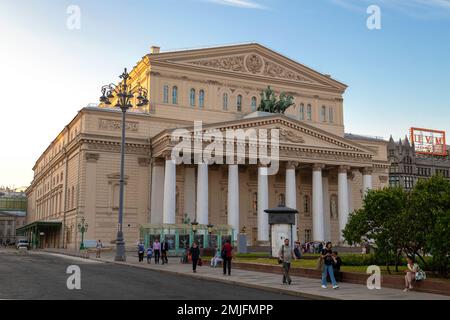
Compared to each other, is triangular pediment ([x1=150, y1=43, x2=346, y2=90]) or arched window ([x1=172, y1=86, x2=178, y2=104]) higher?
triangular pediment ([x1=150, y1=43, x2=346, y2=90])

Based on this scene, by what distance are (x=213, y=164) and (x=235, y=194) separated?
6.52 m

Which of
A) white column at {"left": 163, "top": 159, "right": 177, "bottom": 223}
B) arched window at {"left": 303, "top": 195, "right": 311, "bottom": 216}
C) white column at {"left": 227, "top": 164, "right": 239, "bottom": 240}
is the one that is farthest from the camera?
arched window at {"left": 303, "top": 195, "right": 311, "bottom": 216}

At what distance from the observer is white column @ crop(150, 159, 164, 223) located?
59856 mm

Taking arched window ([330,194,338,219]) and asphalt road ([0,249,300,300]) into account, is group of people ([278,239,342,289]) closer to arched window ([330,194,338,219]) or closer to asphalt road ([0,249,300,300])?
asphalt road ([0,249,300,300])

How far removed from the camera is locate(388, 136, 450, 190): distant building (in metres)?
118

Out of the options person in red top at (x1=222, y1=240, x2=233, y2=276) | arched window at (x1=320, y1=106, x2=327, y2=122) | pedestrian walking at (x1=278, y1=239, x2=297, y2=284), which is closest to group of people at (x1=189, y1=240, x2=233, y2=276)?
person in red top at (x1=222, y1=240, x2=233, y2=276)

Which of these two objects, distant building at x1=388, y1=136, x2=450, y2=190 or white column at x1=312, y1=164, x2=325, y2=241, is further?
distant building at x1=388, y1=136, x2=450, y2=190

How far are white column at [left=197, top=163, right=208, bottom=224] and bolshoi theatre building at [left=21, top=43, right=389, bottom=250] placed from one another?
106 millimetres

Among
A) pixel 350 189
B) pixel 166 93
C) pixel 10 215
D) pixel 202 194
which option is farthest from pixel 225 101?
pixel 10 215

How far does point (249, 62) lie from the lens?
2793 inches

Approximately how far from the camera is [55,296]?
54.9 ft

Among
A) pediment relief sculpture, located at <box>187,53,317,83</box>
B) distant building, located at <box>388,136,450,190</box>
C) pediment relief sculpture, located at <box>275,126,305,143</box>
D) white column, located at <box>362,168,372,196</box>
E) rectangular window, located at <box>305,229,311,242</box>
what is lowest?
rectangular window, located at <box>305,229,311,242</box>

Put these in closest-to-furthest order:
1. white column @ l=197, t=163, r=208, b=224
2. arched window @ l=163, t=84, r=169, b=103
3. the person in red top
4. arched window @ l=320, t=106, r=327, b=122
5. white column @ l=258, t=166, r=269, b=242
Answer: the person in red top < white column @ l=197, t=163, r=208, b=224 < white column @ l=258, t=166, r=269, b=242 < arched window @ l=163, t=84, r=169, b=103 < arched window @ l=320, t=106, r=327, b=122

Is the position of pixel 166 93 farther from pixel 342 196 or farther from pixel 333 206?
pixel 333 206
